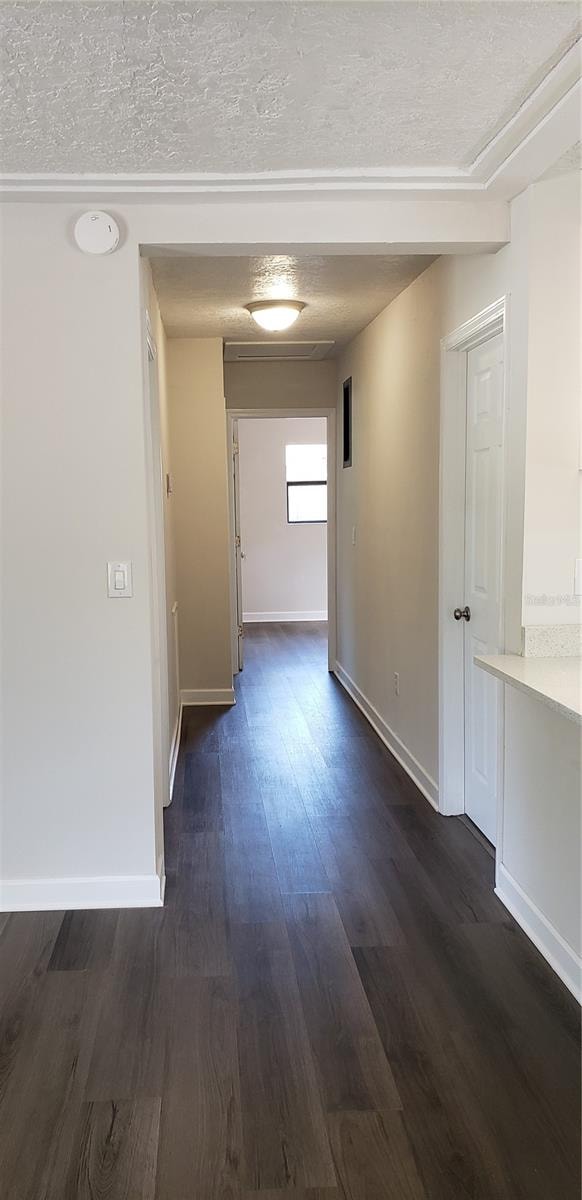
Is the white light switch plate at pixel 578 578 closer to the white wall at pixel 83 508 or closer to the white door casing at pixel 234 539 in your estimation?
the white wall at pixel 83 508

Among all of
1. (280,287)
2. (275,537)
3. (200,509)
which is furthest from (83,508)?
(275,537)

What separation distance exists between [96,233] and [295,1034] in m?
2.39

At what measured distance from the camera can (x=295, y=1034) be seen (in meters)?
2.28

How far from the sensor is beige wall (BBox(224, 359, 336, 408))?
6.36 metres

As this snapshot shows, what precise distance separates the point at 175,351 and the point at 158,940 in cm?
389

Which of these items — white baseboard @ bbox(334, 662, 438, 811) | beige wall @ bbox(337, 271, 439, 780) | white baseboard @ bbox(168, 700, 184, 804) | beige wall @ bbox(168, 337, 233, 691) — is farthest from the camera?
beige wall @ bbox(168, 337, 233, 691)

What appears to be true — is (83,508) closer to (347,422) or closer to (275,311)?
(275,311)

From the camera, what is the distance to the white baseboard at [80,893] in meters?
2.95

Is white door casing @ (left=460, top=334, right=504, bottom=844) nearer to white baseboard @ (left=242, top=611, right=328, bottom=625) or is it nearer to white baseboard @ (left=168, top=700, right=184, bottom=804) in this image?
white baseboard @ (left=168, top=700, right=184, bottom=804)

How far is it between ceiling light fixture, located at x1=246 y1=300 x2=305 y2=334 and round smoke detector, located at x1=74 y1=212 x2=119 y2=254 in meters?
1.77

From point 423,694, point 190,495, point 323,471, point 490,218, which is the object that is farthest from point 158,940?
point 323,471

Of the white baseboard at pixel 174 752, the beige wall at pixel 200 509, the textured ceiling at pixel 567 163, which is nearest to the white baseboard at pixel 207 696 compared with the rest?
the beige wall at pixel 200 509

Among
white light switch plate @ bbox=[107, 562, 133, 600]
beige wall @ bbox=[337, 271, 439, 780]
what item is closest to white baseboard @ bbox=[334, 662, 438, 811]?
beige wall @ bbox=[337, 271, 439, 780]

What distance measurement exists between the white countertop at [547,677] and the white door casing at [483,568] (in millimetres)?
619
